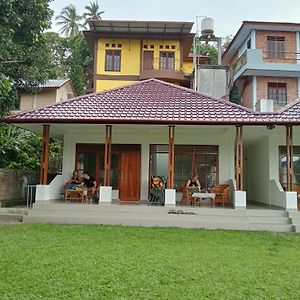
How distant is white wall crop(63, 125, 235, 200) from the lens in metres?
15.2

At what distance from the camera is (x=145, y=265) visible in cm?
657

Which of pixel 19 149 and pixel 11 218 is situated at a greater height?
pixel 19 149

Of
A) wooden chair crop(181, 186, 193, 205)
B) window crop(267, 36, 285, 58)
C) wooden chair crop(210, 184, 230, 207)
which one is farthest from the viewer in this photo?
window crop(267, 36, 285, 58)

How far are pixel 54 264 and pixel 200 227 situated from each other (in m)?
5.91

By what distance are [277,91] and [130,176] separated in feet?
45.7

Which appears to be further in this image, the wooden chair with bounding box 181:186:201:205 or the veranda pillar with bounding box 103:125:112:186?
the wooden chair with bounding box 181:186:201:205

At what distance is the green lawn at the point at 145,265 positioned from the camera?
Answer: 5.27 m

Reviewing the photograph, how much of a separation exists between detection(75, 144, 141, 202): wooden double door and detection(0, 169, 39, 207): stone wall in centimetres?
239

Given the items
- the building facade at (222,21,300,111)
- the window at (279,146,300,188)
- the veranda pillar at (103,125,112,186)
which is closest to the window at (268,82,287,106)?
the building facade at (222,21,300,111)

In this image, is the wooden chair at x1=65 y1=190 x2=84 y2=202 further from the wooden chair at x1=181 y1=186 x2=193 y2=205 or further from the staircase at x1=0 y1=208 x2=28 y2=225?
the wooden chair at x1=181 y1=186 x2=193 y2=205

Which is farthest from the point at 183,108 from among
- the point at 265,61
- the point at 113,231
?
the point at 265,61

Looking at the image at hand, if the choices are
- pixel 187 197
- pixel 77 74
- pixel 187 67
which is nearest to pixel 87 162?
pixel 187 197

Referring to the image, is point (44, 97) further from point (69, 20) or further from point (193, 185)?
point (69, 20)

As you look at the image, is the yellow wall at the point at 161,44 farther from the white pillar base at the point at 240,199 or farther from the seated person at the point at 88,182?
the white pillar base at the point at 240,199
